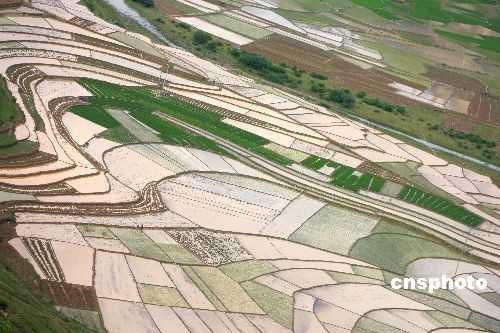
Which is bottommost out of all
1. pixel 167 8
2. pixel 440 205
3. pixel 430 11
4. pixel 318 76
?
pixel 440 205

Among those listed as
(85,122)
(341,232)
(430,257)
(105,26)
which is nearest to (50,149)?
(85,122)

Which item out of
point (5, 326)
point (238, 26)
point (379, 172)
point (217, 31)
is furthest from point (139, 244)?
point (238, 26)

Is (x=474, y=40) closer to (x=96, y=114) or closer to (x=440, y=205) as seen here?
(x=440, y=205)

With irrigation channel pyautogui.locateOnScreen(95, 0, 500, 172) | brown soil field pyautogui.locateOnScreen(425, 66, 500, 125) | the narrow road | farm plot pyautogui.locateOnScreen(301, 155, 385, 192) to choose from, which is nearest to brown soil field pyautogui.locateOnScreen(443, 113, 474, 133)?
brown soil field pyautogui.locateOnScreen(425, 66, 500, 125)

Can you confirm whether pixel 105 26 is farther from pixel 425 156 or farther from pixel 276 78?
pixel 425 156

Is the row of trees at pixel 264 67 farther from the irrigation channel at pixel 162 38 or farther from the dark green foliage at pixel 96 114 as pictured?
the dark green foliage at pixel 96 114

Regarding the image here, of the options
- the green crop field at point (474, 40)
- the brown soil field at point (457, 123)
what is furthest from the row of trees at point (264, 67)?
the green crop field at point (474, 40)
